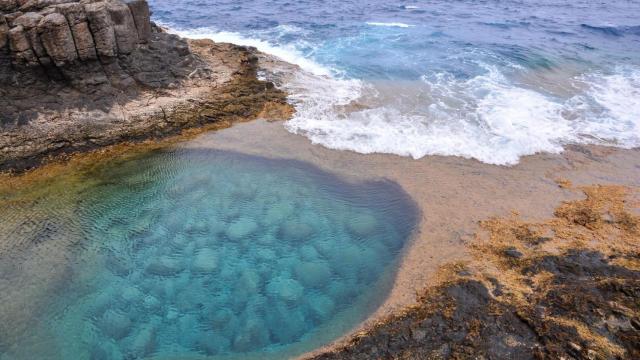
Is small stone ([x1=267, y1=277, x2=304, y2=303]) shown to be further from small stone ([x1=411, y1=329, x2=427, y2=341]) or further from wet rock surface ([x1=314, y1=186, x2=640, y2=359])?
small stone ([x1=411, y1=329, x2=427, y2=341])

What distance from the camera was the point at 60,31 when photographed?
15555mm

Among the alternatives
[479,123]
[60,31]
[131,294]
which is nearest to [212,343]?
[131,294]

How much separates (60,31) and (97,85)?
2.37m

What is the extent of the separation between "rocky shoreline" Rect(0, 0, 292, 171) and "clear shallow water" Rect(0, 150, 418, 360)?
2.18 meters

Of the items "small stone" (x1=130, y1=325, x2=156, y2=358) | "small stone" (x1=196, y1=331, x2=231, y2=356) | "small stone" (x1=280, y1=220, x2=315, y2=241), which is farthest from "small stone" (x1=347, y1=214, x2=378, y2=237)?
"small stone" (x1=130, y1=325, x2=156, y2=358)

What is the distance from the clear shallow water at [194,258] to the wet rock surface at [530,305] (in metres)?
1.39

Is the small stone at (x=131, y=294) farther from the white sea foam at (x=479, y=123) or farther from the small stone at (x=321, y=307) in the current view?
the white sea foam at (x=479, y=123)

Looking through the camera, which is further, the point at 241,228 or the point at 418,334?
the point at 241,228

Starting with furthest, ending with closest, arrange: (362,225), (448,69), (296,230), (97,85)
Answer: (448,69) < (97,85) < (362,225) < (296,230)

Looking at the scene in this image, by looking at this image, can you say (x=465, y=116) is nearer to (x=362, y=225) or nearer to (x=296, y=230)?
(x=362, y=225)

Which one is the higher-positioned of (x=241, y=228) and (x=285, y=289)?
(x=241, y=228)

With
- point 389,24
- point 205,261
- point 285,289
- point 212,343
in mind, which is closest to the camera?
point 212,343

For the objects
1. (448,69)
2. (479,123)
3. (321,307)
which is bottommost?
(321,307)

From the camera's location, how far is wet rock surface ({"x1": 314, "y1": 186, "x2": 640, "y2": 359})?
9203mm
